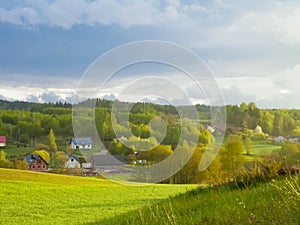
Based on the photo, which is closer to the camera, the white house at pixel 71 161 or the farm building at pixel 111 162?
the farm building at pixel 111 162

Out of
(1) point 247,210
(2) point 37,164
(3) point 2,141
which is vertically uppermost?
(1) point 247,210

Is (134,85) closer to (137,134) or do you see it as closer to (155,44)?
(155,44)

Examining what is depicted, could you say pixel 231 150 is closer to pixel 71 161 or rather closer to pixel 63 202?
pixel 71 161

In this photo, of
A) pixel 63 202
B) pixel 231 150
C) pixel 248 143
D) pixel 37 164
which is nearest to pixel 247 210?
pixel 63 202

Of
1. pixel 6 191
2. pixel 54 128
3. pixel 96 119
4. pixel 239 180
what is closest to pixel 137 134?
pixel 96 119

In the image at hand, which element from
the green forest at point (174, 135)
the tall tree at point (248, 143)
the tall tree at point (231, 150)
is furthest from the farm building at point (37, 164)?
the tall tree at point (248, 143)

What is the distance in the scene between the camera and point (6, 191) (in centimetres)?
1642

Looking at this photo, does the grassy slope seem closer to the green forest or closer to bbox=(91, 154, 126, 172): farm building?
bbox=(91, 154, 126, 172): farm building

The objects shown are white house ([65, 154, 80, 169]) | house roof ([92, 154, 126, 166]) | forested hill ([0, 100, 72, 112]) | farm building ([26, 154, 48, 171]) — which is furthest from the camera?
forested hill ([0, 100, 72, 112])

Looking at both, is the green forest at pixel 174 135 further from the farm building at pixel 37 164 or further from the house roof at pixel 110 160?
the farm building at pixel 37 164

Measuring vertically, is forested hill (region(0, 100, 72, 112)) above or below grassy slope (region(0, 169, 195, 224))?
above

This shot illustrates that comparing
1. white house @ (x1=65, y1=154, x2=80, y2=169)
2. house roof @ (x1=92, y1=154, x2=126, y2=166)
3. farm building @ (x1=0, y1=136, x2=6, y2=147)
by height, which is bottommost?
white house @ (x1=65, y1=154, x2=80, y2=169)

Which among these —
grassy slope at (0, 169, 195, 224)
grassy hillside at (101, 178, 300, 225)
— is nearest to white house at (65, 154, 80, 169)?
grassy slope at (0, 169, 195, 224)

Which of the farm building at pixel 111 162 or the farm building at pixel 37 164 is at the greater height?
the farm building at pixel 111 162
